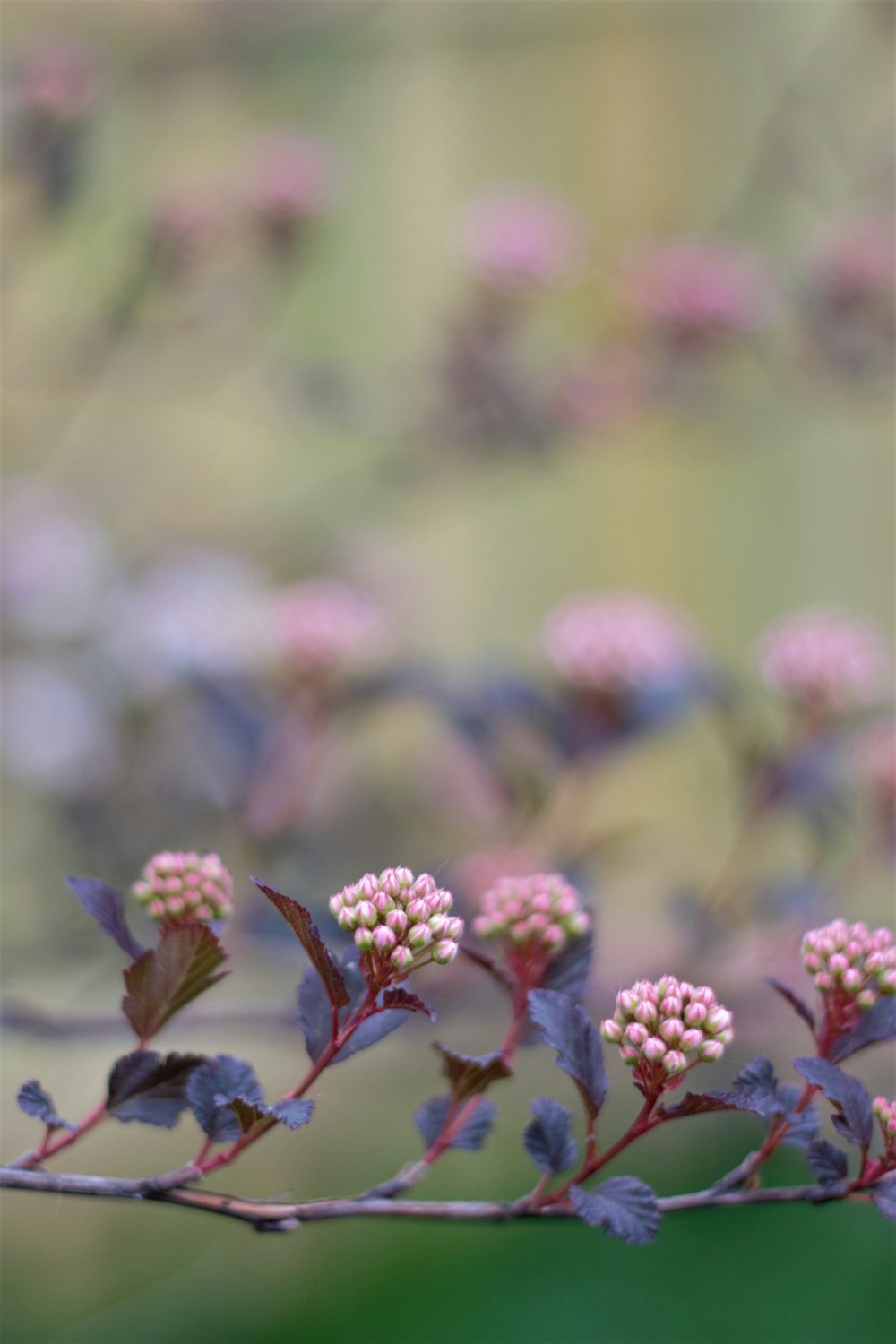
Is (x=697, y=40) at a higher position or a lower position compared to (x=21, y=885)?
higher

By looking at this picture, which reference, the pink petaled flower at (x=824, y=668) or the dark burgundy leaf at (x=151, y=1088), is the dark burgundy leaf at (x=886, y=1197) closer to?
the dark burgundy leaf at (x=151, y=1088)

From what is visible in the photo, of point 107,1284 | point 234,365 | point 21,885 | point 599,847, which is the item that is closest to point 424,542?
point 234,365

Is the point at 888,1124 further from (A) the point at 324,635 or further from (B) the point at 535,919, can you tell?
(A) the point at 324,635

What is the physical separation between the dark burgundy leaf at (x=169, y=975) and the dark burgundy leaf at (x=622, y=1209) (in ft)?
0.26

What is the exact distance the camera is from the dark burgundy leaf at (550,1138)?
241mm

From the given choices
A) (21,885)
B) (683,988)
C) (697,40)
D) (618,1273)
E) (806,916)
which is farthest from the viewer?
(697,40)

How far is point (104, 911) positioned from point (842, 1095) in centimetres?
15

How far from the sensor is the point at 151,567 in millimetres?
1062

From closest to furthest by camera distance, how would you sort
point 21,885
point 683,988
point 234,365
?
point 683,988
point 21,885
point 234,365

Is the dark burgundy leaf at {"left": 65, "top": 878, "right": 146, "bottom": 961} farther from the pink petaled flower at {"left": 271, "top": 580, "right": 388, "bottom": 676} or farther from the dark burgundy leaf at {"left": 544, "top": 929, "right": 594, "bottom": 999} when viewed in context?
the pink petaled flower at {"left": 271, "top": 580, "right": 388, "bottom": 676}

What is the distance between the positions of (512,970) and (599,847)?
0.26 m

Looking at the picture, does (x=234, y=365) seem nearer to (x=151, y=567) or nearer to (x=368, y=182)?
(x=368, y=182)

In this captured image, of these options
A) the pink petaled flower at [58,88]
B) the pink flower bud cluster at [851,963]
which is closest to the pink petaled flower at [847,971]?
the pink flower bud cluster at [851,963]

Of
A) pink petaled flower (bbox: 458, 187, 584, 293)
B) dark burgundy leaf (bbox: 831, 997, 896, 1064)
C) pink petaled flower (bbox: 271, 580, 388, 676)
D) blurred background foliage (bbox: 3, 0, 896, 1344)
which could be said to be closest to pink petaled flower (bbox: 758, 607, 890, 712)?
blurred background foliage (bbox: 3, 0, 896, 1344)
